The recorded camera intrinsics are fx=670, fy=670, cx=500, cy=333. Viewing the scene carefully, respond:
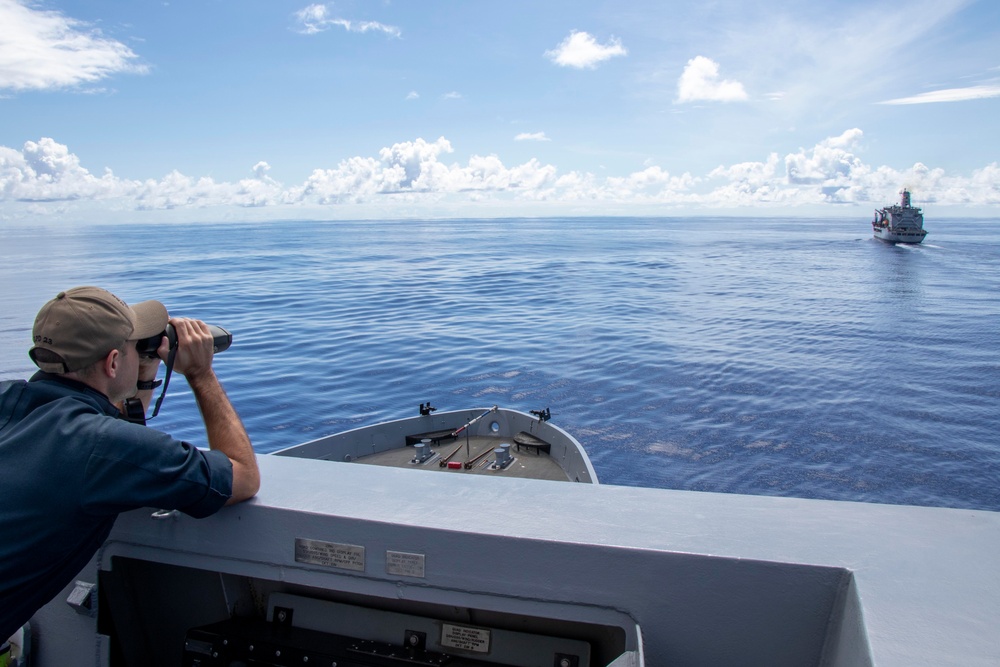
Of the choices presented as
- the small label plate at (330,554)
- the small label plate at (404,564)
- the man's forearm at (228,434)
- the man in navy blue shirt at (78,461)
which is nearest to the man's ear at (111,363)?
the man in navy blue shirt at (78,461)

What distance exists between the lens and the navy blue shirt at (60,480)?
68.6 inches

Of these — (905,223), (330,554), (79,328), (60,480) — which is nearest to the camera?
(60,480)

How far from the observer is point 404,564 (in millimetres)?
1954

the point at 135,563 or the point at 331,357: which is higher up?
the point at 135,563

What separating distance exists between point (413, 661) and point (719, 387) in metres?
20.4

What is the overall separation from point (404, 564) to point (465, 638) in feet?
1.22

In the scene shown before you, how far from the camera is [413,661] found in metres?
2.11

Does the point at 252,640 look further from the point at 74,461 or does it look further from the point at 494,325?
the point at 494,325

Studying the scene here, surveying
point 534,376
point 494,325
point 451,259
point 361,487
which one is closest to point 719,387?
point 534,376

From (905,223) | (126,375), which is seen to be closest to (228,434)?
(126,375)

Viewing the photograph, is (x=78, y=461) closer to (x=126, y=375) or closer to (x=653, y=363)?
(x=126, y=375)

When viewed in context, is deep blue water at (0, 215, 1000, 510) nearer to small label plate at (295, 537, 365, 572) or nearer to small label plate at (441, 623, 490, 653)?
small label plate at (441, 623, 490, 653)

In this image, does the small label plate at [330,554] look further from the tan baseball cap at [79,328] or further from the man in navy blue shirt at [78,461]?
the tan baseball cap at [79,328]

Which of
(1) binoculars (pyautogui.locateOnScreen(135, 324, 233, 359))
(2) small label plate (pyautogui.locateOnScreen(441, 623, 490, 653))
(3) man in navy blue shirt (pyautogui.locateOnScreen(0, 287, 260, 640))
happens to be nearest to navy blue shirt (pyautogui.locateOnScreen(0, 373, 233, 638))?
(3) man in navy blue shirt (pyautogui.locateOnScreen(0, 287, 260, 640))
